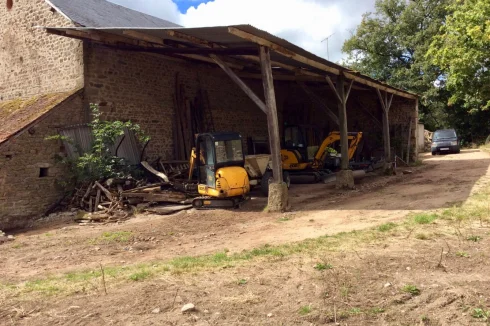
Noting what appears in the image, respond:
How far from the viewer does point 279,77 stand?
1448cm

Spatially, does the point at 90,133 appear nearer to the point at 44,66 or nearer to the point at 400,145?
the point at 44,66

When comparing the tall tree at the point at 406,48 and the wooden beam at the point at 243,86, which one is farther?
the tall tree at the point at 406,48

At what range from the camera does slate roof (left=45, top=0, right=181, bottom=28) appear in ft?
39.5

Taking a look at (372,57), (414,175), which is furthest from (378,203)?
(372,57)

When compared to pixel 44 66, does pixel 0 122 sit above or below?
below

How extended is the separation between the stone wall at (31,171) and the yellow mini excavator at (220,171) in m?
3.71

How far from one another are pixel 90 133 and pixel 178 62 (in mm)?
4463

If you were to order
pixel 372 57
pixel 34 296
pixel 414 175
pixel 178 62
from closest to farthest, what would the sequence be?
pixel 34 296 → pixel 178 62 → pixel 414 175 → pixel 372 57

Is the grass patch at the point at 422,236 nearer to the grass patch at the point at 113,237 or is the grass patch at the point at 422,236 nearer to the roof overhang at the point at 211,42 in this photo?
the grass patch at the point at 113,237

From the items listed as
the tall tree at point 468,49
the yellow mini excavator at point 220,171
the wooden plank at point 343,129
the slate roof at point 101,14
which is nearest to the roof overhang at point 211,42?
the wooden plank at point 343,129

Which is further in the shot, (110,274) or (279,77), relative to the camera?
(279,77)

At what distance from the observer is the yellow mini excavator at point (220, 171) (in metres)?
9.80

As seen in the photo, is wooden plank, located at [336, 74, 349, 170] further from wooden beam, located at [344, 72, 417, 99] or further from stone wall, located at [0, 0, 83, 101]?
stone wall, located at [0, 0, 83, 101]

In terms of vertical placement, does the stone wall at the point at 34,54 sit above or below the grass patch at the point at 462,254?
above
